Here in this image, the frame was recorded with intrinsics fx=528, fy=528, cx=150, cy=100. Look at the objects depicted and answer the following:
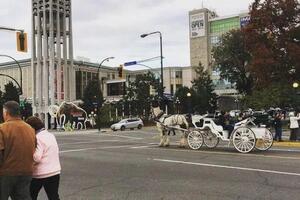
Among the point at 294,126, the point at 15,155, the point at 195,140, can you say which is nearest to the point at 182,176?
the point at 15,155

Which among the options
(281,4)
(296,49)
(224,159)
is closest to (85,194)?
(224,159)

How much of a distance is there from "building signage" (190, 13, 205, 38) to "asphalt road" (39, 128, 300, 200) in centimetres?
13447

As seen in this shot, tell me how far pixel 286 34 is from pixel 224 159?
30622mm

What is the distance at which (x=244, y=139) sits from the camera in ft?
62.1

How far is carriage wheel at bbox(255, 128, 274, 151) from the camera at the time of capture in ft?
63.2

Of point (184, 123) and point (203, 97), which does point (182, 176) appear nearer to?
point (184, 123)

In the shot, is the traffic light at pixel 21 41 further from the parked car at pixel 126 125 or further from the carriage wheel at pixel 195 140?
the parked car at pixel 126 125

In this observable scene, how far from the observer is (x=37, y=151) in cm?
700

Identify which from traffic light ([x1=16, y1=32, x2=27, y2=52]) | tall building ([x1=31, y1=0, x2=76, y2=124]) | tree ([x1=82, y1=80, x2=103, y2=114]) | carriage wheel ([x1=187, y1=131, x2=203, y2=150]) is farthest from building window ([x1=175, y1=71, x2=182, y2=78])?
carriage wheel ([x1=187, y1=131, x2=203, y2=150])

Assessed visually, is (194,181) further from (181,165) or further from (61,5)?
(61,5)

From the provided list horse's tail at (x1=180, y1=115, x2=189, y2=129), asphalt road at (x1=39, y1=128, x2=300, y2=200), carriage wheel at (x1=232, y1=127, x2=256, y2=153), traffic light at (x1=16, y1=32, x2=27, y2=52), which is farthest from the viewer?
traffic light at (x1=16, y1=32, x2=27, y2=52)

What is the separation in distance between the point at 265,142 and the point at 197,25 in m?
135

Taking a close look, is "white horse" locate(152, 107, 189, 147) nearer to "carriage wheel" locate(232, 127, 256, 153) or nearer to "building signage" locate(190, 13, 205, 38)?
"carriage wheel" locate(232, 127, 256, 153)

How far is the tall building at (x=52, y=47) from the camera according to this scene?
10494cm
